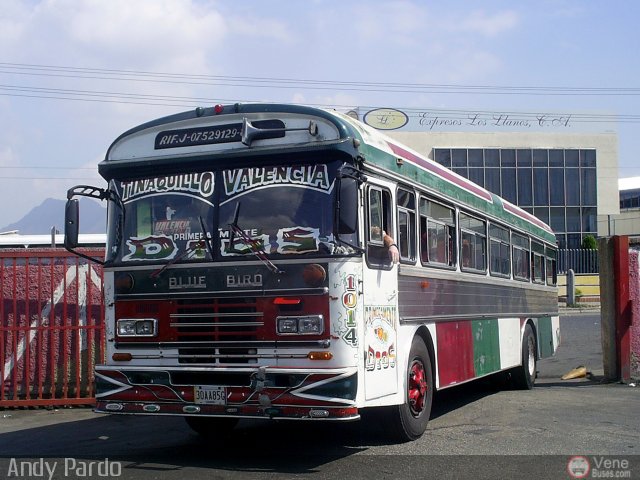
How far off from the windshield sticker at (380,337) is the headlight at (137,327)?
2044 millimetres

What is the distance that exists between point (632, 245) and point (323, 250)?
10.2 m

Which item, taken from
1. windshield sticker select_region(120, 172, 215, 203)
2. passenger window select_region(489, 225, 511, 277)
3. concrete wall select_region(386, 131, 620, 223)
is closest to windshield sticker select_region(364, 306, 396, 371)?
windshield sticker select_region(120, 172, 215, 203)

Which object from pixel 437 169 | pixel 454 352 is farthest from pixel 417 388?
pixel 437 169

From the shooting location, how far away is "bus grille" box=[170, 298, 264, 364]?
7570 mm

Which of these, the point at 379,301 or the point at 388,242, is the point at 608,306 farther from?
the point at 379,301

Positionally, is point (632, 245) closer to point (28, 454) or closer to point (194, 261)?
point (194, 261)

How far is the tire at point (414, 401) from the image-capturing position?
27.6 feet

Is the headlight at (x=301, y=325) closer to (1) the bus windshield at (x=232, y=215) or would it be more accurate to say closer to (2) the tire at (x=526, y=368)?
(1) the bus windshield at (x=232, y=215)

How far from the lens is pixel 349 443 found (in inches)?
345

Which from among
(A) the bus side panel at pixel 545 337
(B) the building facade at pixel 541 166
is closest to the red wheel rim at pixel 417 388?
(A) the bus side panel at pixel 545 337

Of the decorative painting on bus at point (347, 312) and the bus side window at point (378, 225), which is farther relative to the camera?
the bus side window at point (378, 225)

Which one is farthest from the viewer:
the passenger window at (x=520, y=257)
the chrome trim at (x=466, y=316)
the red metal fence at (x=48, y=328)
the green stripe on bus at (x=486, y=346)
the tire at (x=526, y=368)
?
the passenger window at (x=520, y=257)

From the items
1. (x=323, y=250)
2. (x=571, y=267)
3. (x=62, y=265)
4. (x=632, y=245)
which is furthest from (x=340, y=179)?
(x=571, y=267)

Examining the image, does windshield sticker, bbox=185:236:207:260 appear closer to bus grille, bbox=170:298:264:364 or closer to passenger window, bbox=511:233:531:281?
bus grille, bbox=170:298:264:364
